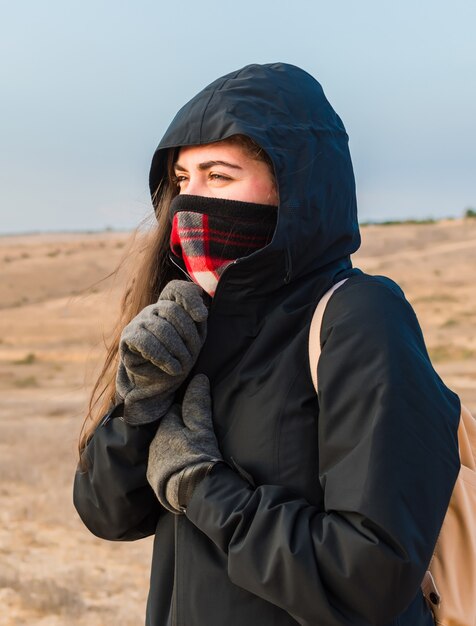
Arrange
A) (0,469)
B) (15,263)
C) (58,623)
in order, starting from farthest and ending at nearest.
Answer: (15,263)
(0,469)
(58,623)

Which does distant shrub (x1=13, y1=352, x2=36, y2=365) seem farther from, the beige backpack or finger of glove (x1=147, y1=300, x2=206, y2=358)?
the beige backpack

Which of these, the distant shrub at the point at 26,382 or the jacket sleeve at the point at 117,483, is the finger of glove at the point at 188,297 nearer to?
the jacket sleeve at the point at 117,483

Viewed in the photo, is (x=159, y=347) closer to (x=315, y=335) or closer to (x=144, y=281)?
(x=315, y=335)

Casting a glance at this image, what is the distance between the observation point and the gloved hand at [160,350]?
7.11 feet

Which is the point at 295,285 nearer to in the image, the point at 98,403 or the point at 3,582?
the point at 98,403

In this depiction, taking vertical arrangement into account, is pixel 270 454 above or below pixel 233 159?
below

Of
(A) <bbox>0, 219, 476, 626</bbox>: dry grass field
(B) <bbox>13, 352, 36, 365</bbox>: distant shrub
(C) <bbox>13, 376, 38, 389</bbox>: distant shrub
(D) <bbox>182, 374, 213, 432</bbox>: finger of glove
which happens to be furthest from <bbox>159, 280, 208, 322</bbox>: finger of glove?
(B) <bbox>13, 352, 36, 365</bbox>: distant shrub

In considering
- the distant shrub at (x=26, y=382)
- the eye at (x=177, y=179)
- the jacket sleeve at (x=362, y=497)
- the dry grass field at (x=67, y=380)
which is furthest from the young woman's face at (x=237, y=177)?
the distant shrub at (x=26, y=382)

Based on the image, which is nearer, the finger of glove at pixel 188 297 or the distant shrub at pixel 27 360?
the finger of glove at pixel 188 297

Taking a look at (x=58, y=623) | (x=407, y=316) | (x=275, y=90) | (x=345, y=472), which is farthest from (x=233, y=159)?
(x=58, y=623)

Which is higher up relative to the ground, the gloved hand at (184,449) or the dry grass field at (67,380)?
the gloved hand at (184,449)

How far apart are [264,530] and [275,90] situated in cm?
103

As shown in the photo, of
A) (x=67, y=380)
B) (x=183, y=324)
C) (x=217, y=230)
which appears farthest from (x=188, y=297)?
(x=67, y=380)

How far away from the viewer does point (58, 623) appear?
525 centimetres
